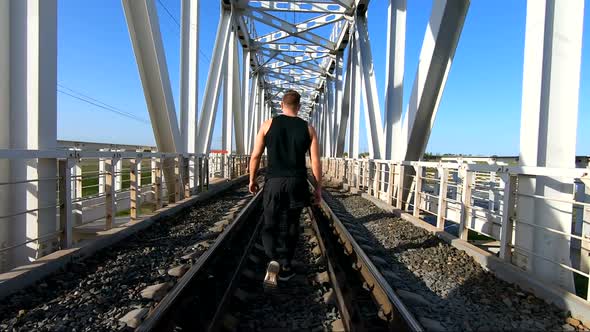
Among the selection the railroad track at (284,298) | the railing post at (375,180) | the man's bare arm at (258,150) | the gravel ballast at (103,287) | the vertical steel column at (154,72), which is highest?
the vertical steel column at (154,72)

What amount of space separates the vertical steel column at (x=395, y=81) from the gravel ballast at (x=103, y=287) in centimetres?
680

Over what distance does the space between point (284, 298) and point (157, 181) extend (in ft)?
17.1

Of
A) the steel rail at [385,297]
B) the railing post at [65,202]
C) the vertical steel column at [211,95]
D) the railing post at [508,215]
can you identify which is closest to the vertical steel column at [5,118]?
the railing post at [65,202]

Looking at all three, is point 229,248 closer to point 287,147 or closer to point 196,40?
point 287,147

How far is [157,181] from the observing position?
770cm

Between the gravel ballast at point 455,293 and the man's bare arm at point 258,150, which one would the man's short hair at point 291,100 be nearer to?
the man's bare arm at point 258,150

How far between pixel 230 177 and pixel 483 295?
50.4ft

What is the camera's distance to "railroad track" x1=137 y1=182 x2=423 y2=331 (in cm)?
257

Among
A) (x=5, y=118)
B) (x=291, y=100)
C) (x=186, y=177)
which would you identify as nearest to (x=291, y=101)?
(x=291, y=100)

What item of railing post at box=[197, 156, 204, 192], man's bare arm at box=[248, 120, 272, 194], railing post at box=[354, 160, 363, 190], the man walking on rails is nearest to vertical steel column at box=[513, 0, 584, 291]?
the man walking on rails

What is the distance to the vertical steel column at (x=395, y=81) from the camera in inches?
433

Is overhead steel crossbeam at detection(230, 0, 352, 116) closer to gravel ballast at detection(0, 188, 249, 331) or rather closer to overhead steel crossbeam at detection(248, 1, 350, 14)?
overhead steel crossbeam at detection(248, 1, 350, 14)

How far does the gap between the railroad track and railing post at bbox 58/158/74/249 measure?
1618mm

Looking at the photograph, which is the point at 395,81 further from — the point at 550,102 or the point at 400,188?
the point at 550,102
